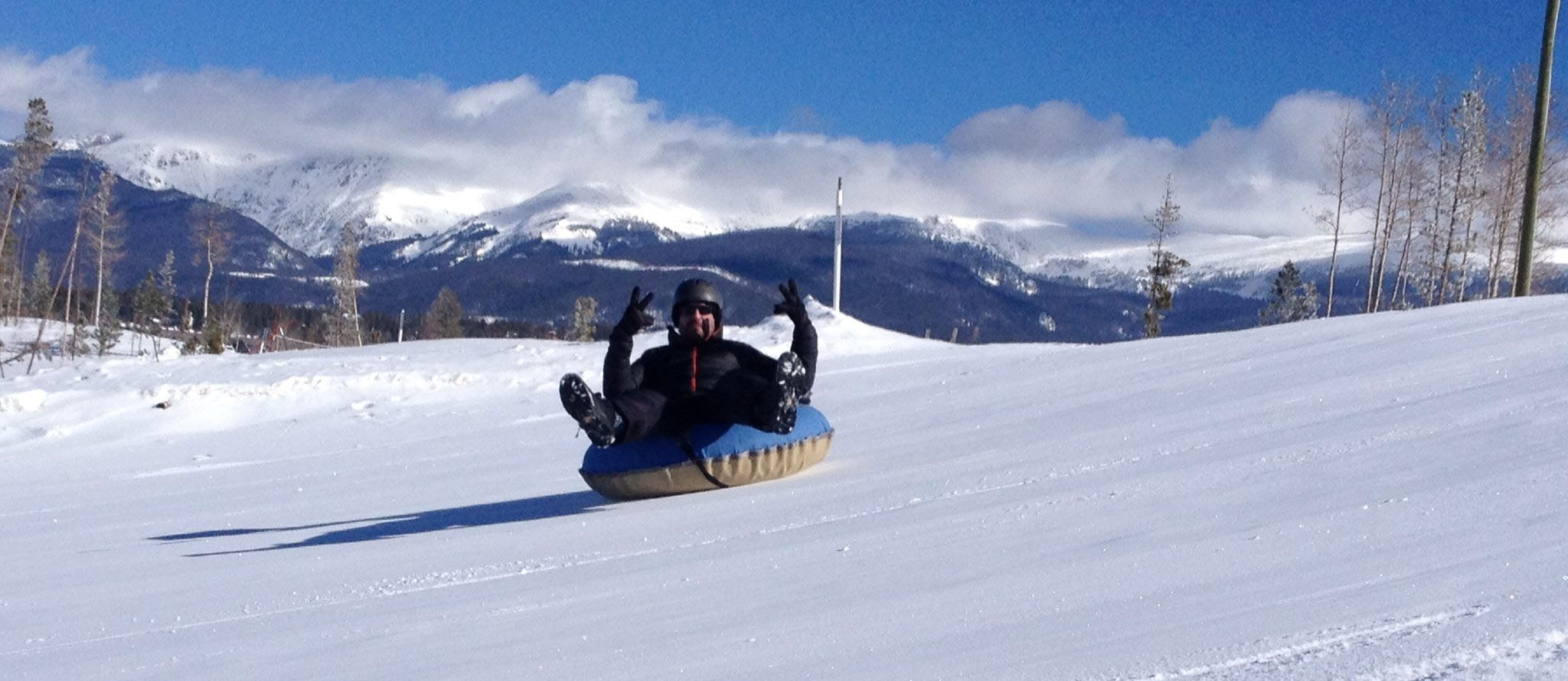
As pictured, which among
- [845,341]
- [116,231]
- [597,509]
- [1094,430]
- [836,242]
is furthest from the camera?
[116,231]

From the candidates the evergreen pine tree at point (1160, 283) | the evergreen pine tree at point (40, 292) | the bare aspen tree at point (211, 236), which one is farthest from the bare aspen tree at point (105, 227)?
the evergreen pine tree at point (1160, 283)

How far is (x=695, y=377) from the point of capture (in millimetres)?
8328

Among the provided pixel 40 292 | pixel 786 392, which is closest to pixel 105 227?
pixel 40 292

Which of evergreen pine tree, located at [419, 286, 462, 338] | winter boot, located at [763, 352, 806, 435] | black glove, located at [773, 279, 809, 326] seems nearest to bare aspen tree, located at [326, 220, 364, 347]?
evergreen pine tree, located at [419, 286, 462, 338]

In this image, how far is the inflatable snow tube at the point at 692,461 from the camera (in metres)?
8.24

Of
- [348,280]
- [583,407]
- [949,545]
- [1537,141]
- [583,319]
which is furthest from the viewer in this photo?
[583,319]

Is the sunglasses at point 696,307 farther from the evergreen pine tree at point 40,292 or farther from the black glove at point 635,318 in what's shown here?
the evergreen pine tree at point 40,292

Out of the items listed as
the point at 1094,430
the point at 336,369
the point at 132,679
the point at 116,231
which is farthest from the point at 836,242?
the point at 116,231

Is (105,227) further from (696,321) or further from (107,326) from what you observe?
(696,321)

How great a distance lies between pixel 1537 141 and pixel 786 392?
19.5 m

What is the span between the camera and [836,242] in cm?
2473

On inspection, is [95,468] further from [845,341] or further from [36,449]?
[845,341]

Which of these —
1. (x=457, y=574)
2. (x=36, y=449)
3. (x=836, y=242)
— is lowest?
(x=36, y=449)

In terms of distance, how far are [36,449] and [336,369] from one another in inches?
177
